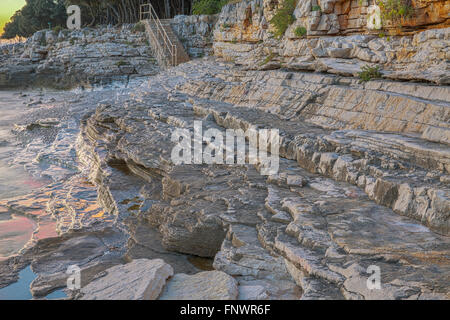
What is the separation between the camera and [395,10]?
29.6ft

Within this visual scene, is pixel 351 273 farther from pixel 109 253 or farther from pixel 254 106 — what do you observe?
pixel 254 106

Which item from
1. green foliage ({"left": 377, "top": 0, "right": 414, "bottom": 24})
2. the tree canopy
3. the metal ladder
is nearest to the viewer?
green foliage ({"left": 377, "top": 0, "right": 414, "bottom": 24})

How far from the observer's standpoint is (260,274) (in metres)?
4.22

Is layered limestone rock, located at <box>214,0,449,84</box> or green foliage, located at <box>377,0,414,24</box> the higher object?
green foliage, located at <box>377,0,414,24</box>

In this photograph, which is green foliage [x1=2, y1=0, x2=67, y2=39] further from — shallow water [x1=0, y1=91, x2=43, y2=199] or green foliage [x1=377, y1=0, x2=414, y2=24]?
green foliage [x1=377, y1=0, x2=414, y2=24]

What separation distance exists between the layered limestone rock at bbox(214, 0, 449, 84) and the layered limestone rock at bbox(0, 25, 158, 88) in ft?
33.8

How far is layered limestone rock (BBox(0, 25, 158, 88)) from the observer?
24.5 metres

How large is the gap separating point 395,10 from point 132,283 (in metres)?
8.36

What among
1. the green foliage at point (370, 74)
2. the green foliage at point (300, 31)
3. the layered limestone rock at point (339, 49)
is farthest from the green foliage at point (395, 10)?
the green foliage at point (300, 31)

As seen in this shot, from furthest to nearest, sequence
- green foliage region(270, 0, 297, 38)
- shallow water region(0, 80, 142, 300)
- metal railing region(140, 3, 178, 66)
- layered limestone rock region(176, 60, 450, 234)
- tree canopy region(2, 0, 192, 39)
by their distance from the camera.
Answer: tree canopy region(2, 0, 192, 39) → metal railing region(140, 3, 178, 66) → green foliage region(270, 0, 297, 38) → shallow water region(0, 80, 142, 300) → layered limestone rock region(176, 60, 450, 234)

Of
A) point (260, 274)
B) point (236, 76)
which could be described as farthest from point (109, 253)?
point (236, 76)

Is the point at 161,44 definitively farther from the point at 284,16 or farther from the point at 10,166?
the point at 10,166

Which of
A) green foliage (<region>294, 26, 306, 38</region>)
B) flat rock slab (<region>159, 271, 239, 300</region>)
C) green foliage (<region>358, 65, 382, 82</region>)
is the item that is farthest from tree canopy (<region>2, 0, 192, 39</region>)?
flat rock slab (<region>159, 271, 239, 300</region>)

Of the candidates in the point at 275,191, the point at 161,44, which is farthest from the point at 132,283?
the point at 161,44
